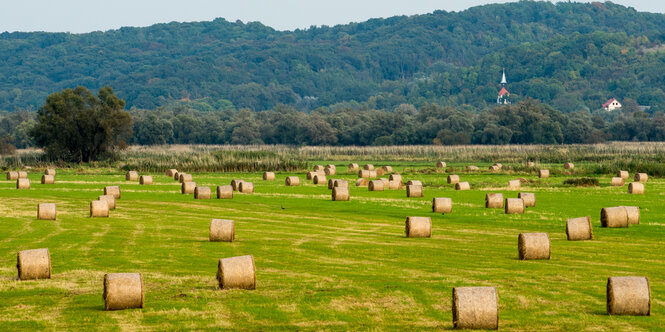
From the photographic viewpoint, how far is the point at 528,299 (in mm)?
20688

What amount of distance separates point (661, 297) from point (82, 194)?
44.2 meters

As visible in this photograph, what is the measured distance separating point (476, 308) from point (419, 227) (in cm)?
1645

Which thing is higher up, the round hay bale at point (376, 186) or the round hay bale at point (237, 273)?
the round hay bale at point (237, 273)

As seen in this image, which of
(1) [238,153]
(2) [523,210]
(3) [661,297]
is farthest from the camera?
(1) [238,153]

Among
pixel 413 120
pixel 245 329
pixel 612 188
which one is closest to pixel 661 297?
pixel 245 329

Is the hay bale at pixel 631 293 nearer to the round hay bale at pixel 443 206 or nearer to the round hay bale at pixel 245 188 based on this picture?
the round hay bale at pixel 443 206

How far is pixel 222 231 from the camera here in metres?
31.6

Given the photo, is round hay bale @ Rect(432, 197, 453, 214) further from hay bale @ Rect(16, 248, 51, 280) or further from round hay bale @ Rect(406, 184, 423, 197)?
hay bale @ Rect(16, 248, 51, 280)

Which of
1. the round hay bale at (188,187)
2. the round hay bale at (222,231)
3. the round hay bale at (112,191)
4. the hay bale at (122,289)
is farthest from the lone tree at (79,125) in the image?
the hay bale at (122,289)

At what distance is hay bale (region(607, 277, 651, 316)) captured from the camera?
1794cm

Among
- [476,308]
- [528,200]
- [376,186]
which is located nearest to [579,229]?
[528,200]

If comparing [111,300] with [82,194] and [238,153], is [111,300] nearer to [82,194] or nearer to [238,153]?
[82,194]

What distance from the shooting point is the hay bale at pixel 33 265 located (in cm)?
2283

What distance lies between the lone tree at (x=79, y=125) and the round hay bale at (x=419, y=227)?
248 ft
